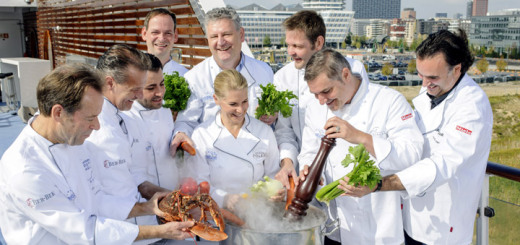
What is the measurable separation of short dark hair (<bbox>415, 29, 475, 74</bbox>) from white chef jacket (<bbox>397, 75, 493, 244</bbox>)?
0.47 ft

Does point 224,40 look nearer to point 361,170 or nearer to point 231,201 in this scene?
point 231,201

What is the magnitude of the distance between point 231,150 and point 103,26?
34.7 feet

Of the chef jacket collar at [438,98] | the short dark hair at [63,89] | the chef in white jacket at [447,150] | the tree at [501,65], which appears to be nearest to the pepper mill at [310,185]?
the chef in white jacket at [447,150]

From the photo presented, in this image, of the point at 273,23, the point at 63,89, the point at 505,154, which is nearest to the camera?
the point at 63,89

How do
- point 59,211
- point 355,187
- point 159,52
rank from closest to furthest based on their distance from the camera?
point 59,211
point 355,187
point 159,52

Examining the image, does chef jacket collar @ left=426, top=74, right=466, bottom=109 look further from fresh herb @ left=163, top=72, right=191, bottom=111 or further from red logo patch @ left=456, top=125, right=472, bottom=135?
fresh herb @ left=163, top=72, right=191, bottom=111

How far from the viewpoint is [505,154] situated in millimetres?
37594

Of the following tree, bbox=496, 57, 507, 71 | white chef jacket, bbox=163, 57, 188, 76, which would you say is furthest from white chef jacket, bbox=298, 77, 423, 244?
tree, bbox=496, 57, 507, 71

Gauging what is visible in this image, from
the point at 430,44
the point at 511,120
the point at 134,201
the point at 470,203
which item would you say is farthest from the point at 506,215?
the point at 511,120

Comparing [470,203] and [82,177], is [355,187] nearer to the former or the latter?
[470,203]

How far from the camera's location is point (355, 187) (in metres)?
2.15

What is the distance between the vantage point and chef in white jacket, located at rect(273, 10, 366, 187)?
3031mm

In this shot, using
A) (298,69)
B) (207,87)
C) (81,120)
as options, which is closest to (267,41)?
(298,69)

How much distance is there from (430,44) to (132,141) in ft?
5.61
